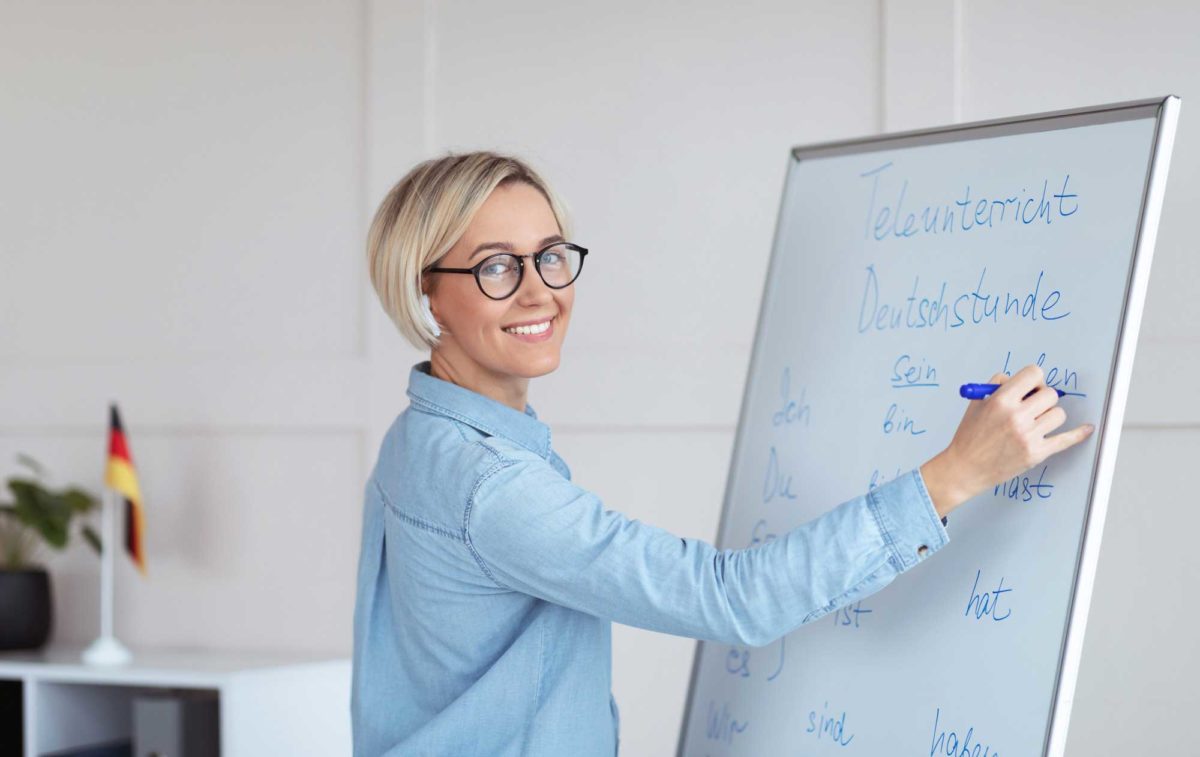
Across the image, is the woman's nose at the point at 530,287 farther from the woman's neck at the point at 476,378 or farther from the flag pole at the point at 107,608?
the flag pole at the point at 107,608

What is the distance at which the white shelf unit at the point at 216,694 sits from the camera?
275cm

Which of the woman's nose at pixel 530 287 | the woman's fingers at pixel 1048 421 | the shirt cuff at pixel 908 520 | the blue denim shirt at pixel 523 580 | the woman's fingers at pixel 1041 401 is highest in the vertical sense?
the woman's nose at pixel 530 287

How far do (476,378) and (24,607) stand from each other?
1.92 m

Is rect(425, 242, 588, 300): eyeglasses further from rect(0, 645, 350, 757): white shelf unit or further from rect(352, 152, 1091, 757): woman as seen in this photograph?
rect(0, 645, 350, 757): white shelf unit

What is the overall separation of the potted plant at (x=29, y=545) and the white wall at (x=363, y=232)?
0.51 ft

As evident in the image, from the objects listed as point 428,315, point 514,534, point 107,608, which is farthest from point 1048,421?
point 107,608

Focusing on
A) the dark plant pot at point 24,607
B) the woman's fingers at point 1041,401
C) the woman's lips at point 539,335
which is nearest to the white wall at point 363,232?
the dark plant pot at point 24,607

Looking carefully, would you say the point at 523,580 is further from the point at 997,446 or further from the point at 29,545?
the point at 29,545

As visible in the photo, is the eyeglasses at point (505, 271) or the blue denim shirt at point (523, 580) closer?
the blue denim shirt at point (523, 580)

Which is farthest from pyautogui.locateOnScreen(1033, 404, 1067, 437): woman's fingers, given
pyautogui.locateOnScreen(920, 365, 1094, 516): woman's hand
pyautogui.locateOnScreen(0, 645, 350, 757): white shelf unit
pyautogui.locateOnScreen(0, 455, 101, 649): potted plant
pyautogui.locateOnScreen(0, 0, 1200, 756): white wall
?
pyautogui.locateOnScreen(0, 455, 101, 649): potted plant

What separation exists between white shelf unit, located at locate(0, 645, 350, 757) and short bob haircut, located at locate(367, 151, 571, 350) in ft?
4.60

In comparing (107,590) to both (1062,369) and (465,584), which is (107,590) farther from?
(1062,369)

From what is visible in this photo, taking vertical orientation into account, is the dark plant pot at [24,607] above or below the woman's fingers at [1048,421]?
below

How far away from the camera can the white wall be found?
233 cm
